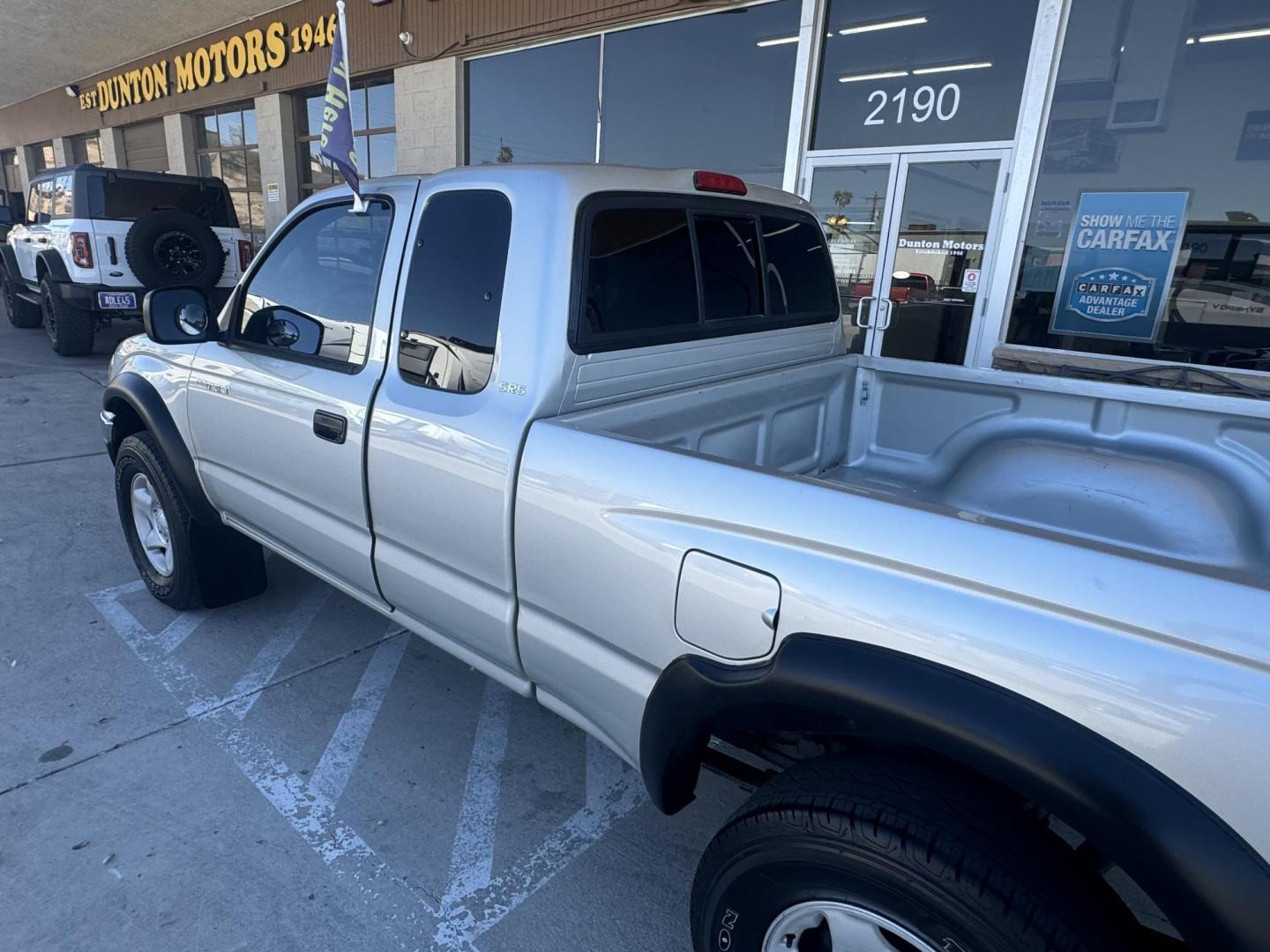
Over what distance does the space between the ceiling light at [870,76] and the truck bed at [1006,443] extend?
4.92 m

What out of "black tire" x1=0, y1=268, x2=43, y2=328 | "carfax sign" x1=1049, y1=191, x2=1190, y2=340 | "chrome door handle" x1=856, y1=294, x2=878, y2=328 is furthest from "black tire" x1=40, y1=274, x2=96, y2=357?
"carfax sign" x1=1049, y1=191, x2=1190, y2=340

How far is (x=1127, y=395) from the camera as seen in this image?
2648 mm

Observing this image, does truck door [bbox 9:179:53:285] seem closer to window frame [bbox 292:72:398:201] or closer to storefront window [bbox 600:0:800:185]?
window frame [bbox 292:72:398:201]

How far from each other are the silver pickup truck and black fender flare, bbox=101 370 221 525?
0.03 meters

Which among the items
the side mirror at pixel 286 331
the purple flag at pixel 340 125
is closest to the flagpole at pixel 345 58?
the purple flag at pixel 340 125

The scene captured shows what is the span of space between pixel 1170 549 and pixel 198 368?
3.70 metres

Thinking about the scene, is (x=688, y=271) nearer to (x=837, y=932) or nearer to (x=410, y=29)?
(x=837, y=932)

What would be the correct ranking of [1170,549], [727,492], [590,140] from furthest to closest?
[590,140], [1170,549], [727,492]

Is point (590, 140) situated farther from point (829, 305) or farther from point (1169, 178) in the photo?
point (829, 305)

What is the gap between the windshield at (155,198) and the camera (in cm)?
856

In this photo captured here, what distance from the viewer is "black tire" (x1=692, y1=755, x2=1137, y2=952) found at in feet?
3.98

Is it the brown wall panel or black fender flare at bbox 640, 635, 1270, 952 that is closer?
A: black fender flare at bbox 640, 635, 1270, 952

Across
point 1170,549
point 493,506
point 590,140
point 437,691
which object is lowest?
point 437,691

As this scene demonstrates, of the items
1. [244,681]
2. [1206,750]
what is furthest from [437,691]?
Result: [1206,750]
